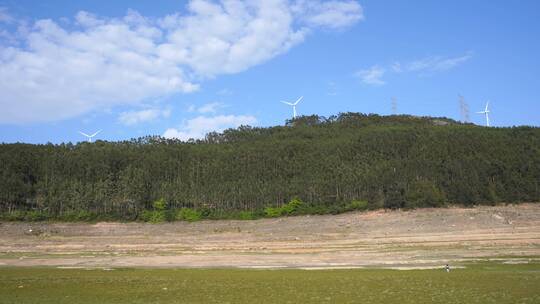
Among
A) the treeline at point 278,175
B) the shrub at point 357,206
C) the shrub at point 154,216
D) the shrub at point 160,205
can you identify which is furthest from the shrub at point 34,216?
the shrub at point 357,206

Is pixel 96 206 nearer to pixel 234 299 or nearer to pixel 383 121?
pixel 234 299

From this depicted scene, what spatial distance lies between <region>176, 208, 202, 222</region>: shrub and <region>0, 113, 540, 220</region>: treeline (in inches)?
75.6

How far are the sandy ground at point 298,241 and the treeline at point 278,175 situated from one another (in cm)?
691

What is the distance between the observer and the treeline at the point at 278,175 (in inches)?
3287

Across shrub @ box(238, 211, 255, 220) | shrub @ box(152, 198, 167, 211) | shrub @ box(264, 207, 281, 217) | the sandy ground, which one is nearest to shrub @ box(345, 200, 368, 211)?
the sandy ground

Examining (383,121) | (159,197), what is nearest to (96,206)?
(159,197)

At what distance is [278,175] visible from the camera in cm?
10338

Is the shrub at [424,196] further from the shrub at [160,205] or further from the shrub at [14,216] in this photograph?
the shrub at [14,216]

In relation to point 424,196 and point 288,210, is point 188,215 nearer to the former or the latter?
point 288,210

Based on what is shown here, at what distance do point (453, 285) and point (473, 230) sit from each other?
41.7 m

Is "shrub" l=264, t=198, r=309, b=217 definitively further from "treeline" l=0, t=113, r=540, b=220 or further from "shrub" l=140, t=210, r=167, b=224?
"shrub" l=140, t=210, r=167, b=224

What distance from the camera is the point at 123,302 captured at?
17938 mm

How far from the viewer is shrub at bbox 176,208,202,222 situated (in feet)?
282

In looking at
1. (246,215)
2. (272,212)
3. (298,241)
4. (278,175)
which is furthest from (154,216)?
(298,241)
